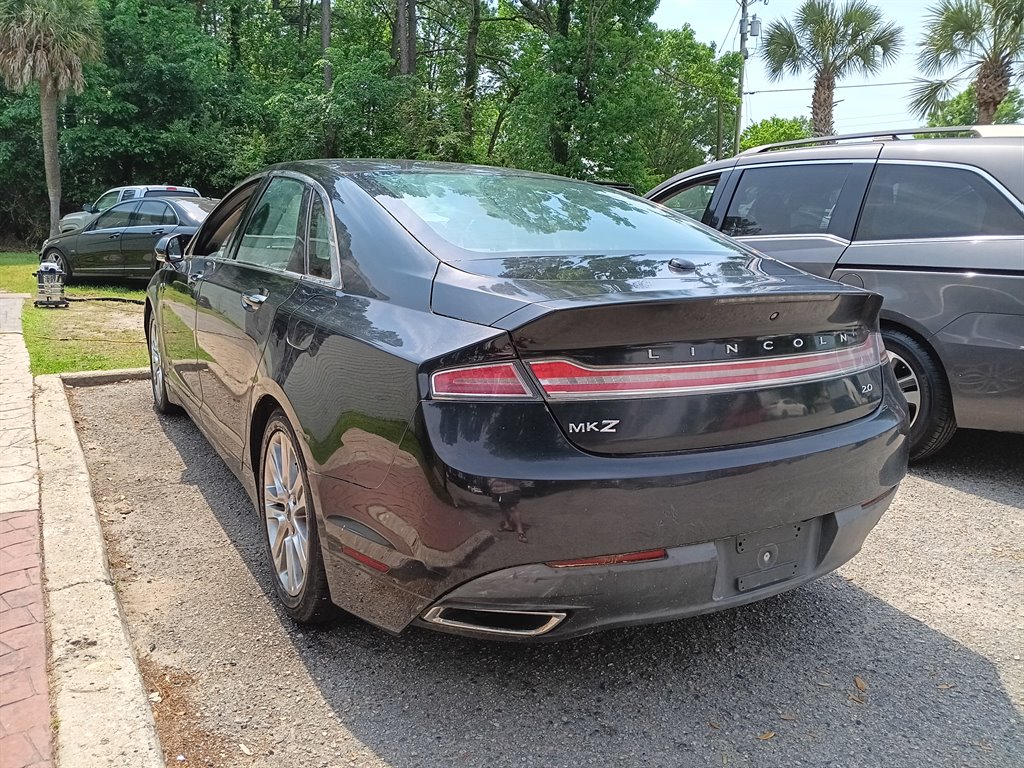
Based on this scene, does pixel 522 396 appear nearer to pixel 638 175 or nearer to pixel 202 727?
pixel 202 727

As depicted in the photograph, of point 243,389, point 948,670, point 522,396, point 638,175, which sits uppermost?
point 638,175

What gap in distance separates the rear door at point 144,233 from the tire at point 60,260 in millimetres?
1190

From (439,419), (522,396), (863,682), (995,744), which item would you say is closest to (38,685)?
(439,419)

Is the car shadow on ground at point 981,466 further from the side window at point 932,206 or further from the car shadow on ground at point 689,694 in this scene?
the car shadow on ground at point 689,694

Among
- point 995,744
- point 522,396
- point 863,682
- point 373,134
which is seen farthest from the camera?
point 373,134

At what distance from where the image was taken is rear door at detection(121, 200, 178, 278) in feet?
40.5

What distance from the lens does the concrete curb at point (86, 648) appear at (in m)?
2.16

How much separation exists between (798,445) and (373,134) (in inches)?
798

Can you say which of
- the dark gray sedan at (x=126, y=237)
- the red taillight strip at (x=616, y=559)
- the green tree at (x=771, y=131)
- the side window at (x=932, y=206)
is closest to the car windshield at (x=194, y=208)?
the dark gray sedan at (x=126, y=237)

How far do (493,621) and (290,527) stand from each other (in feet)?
3.29

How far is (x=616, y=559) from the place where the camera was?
2127 millimetres

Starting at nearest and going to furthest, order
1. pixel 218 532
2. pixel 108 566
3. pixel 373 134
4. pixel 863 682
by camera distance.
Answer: pixel 863 682
pixel 108 566
pixel 218 532
pixel 373 134

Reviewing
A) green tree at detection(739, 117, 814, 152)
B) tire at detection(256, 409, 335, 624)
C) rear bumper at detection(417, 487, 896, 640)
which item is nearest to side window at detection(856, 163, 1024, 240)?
rear bumper at detection(417, 487, 896, 640)

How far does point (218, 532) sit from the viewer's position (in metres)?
3.70
